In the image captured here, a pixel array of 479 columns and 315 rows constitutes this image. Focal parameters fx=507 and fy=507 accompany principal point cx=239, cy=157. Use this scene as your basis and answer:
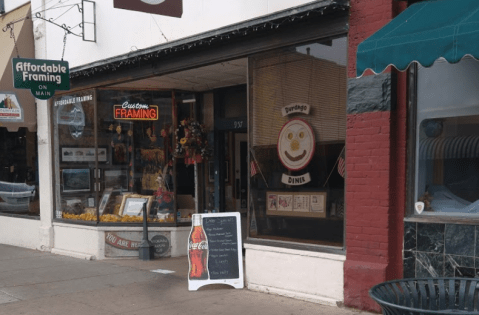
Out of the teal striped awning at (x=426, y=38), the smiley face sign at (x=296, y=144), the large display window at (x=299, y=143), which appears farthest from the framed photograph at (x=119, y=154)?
the teal striped awning at (x=426, y=38)

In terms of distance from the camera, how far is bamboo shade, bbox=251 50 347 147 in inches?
249

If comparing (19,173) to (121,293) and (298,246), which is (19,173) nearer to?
(121,293)

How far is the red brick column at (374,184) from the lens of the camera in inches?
221

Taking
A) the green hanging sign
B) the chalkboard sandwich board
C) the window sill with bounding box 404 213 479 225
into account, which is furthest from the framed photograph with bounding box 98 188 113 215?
the window sill with bounding box 404 213 479 225

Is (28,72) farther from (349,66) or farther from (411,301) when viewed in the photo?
(411,301)

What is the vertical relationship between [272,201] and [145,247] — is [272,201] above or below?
above

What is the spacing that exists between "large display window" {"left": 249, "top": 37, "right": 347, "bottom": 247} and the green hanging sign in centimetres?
428

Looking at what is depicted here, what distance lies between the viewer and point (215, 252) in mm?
7270

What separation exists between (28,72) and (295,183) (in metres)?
5.53

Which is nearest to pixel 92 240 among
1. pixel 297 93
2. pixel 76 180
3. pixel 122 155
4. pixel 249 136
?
pixel 76 180

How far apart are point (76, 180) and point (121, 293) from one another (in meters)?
4.14

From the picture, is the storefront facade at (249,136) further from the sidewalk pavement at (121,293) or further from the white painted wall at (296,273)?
the sidewalk pavement at (121,293)

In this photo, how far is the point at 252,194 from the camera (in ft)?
24.0

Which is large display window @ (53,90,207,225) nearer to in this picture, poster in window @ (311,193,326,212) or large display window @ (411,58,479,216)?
poster in window @ (311,193,326,212)
